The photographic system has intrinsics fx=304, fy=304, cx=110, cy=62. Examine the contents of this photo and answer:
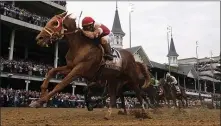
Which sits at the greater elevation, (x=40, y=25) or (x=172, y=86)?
(x=40, y=25)

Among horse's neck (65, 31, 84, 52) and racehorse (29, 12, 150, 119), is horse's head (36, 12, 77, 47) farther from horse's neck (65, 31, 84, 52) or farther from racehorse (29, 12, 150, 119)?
horse's neck (65, 31, 84, 52)

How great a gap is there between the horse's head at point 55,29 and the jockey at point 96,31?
361 mm

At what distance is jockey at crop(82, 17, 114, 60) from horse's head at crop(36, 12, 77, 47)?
14.2 inches

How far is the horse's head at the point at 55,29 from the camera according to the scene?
7738 millimetres

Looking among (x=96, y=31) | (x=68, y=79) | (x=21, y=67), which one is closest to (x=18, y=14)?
(x=21, y=67)

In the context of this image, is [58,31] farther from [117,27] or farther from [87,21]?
[117,27]

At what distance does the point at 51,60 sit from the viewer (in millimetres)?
44812

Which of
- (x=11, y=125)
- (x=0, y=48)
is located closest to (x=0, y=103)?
(x=0, y=48)

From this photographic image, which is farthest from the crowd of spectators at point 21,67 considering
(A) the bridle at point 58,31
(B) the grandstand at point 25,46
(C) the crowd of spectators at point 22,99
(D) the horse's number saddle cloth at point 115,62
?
(A) the bridle at point 58,31

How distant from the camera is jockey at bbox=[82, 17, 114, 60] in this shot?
8516mm

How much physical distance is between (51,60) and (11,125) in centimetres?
3898

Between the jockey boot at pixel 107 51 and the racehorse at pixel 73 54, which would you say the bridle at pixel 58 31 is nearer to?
the racehorse at pixel 73 54

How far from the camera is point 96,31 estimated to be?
28.3 ft

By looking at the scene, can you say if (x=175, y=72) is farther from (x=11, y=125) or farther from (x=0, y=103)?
(x=11, y=125)
